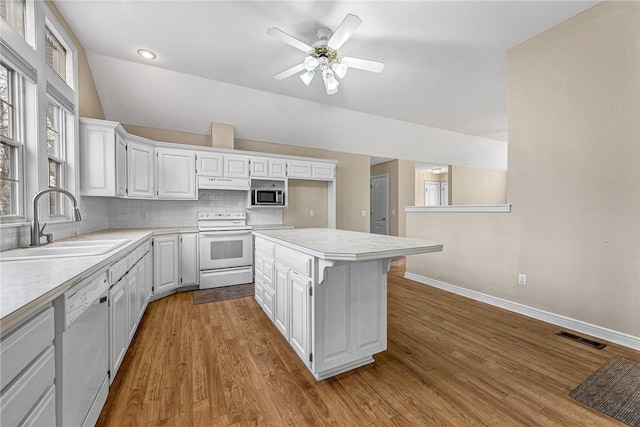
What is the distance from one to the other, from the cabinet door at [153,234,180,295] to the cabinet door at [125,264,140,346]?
1067 mm

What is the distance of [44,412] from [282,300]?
1.54 meters

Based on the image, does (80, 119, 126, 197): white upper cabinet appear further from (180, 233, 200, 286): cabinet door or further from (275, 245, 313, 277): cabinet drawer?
(275, 245, 313, 277): cabinet drawer

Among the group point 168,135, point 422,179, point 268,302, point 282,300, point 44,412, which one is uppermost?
point 168,135

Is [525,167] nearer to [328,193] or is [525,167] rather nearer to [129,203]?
[328,193]

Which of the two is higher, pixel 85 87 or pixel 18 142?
pixel 85 87

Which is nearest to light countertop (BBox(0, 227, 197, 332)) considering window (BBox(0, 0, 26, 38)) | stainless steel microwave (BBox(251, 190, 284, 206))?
window (BBox(0, 0, 26, 38))

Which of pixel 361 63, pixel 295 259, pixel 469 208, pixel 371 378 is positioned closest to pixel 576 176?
pixel 469 208

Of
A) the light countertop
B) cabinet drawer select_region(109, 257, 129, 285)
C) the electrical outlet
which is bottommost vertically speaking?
the electrical outlet

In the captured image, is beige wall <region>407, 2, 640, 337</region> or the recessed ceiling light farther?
the recessed ceiling light

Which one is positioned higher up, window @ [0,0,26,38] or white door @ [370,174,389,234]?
window @ [0,0,26,38]

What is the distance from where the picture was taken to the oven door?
382 cm

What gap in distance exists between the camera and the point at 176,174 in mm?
3889

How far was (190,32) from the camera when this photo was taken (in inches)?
107

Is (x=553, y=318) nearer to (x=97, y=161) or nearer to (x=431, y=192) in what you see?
(x=97, y=161)
